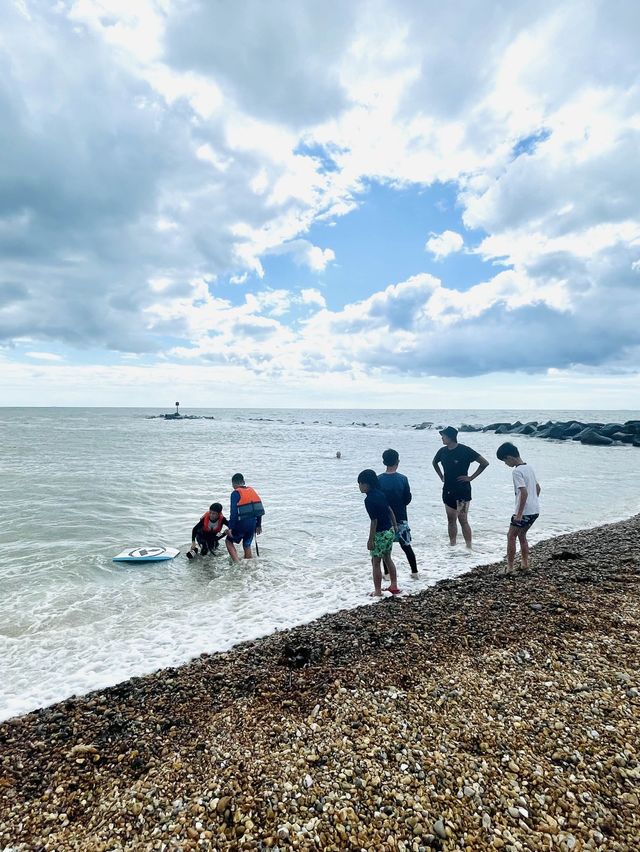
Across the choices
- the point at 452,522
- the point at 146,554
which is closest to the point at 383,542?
the point at 452,522

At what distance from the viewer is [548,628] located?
5.05 metres

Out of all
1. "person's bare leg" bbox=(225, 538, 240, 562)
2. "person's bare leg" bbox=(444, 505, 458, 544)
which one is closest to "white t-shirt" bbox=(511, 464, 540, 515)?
"person's bare leg" bbox=(444, 505, 458, 544)

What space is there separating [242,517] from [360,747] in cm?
652

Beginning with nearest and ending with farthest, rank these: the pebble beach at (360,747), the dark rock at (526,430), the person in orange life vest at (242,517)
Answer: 1. the pebble beach at (360,747)
2. the person in orange life vest at (242,517)
3. the dark rock at (526,430)

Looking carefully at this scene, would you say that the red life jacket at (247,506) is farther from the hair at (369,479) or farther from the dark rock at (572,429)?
the dark rock at (572,429)

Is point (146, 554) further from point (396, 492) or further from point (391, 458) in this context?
point (391, 458)

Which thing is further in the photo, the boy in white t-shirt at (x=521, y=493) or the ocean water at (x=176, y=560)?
the boy in white t-shirt at (x=521, y=493)

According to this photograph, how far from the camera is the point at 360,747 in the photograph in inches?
129

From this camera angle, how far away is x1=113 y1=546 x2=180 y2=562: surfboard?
373 inches

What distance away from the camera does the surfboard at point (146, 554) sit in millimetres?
9469

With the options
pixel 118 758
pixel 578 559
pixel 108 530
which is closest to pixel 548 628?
pixel 578 559

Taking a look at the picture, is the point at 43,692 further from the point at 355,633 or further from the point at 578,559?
the point at 578,559

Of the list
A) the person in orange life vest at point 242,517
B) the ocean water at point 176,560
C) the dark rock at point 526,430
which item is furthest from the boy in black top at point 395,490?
the dark rock at point 526,430

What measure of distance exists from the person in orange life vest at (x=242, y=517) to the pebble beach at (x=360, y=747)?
Answer: 4210 millimetres
